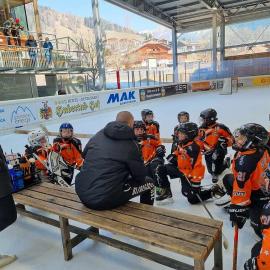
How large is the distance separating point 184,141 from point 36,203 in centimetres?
146

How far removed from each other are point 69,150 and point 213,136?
1704mm

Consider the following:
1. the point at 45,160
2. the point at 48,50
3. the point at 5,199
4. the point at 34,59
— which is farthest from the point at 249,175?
the point at 48,50

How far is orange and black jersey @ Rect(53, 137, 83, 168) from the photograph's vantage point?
3.37m


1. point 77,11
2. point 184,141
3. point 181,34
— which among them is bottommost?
point 184,141

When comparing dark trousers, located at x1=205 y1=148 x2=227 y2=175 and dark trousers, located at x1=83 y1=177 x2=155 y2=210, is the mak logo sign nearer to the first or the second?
dark trousers, located at x1=205 y1=148 x2=227 y2=175

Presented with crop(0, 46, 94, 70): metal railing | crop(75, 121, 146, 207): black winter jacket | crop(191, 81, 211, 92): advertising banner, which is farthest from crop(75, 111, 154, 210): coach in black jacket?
crop(191, 81, 211, 92): advertising banner

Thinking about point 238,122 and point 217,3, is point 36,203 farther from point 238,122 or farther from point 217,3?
point 217,3

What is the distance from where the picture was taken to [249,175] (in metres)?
1.98

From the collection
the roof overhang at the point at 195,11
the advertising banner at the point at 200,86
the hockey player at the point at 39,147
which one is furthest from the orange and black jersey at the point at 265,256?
the advertising banner at the point at 200,86

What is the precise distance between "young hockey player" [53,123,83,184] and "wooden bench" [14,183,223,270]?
1.06 metres

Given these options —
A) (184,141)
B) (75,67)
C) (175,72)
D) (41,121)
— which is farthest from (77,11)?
(184,141)

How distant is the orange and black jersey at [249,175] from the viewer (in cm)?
196

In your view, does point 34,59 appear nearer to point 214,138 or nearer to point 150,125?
point 150,125

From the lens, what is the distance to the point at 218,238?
66.7 inches
